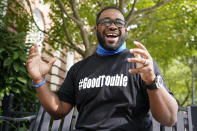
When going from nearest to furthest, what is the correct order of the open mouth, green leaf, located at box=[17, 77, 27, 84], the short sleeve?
the open mouth → the short sleeve → green leaf, located at box=[17, 77, 27, 84]

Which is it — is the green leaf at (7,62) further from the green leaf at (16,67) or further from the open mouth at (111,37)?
the open mouth at (111,37)

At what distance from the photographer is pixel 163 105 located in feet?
5.59

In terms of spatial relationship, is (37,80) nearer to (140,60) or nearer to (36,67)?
(36,67)

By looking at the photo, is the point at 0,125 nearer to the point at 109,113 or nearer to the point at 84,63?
the point at 84,63

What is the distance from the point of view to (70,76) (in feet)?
8.00

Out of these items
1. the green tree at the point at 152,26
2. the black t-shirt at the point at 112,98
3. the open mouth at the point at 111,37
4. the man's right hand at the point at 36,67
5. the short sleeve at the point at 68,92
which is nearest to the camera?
the black t-shirt at the point at 112,98

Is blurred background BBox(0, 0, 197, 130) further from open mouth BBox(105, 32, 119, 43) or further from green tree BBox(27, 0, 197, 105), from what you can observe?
open mouth BBox(105, 32, 119, 43)

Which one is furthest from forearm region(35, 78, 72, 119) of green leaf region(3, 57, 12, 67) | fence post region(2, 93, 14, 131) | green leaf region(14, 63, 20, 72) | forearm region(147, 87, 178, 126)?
green leaf region(3, 57, 12, 67)

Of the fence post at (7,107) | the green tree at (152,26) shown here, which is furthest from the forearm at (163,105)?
the green tree at (152,26)

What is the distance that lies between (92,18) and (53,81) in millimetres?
5112

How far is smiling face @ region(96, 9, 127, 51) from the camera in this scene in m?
2.21

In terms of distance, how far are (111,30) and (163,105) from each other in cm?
90

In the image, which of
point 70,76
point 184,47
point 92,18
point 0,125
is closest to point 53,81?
point 92,18

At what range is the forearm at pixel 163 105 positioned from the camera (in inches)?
65.6
